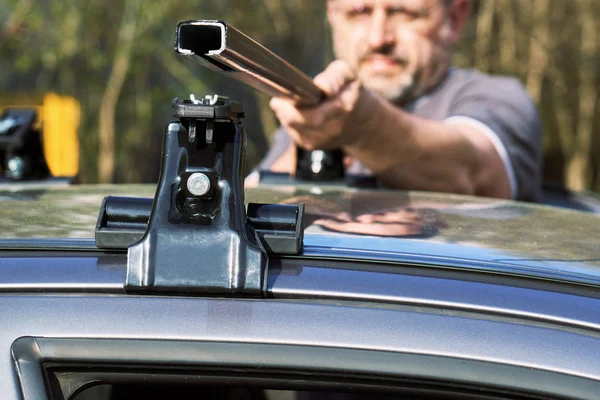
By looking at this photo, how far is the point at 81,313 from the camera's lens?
962 mm

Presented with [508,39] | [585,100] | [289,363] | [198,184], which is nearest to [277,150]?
[198,184]

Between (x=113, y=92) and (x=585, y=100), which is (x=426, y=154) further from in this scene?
(x=585, y=100)

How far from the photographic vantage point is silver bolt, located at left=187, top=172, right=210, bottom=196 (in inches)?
39.6

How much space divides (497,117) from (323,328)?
2096 mm

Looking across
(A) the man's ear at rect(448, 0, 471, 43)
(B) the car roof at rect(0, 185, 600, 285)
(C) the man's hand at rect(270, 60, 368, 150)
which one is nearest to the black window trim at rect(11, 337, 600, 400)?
(B) the car roof at rect(0, 185, 600, 285)

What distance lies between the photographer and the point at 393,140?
2.35 meters

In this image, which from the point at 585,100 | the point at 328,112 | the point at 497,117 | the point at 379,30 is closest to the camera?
the point at 328,112

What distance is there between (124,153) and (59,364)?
7.80 meters

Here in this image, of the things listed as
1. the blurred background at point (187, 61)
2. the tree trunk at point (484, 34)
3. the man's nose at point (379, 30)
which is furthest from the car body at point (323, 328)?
the tree trunk at point (484, 34)

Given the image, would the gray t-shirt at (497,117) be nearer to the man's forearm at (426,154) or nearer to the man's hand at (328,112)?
the man's forearm at (426,154)

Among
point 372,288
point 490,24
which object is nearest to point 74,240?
point 372,288

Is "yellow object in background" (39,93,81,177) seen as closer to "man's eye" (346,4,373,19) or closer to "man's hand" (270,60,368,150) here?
"man's eye" (346,4,373,19)

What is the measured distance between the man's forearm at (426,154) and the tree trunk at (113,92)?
5747 mm

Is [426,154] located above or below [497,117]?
below
